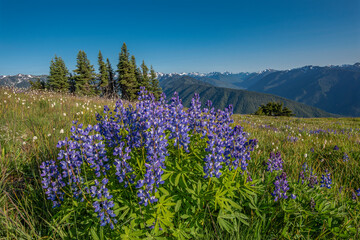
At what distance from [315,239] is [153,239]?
2299mm

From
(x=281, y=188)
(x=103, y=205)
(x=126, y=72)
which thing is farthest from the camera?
(x=126, y=72)

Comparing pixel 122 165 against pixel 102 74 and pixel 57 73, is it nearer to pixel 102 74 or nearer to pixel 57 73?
pixel 102 74

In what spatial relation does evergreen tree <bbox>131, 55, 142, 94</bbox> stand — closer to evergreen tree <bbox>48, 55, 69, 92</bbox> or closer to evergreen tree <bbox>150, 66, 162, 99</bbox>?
evergreen tree <bbox>150, 66, 162, 99</bbox>

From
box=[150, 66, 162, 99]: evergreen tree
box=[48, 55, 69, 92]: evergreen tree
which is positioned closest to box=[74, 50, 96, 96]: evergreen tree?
box=[48, 55, 69, 92]: evergreen tree

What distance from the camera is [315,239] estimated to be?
100 inches

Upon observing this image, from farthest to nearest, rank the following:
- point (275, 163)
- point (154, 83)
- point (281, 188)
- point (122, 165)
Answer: point (154, 83), point (275, 163), point (281, 188), point (122, 165)

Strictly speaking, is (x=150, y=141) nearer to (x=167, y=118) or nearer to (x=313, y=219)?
(x=167, y=118)

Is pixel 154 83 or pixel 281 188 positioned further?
pixel 154 83

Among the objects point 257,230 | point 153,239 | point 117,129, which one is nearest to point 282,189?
point 257,230

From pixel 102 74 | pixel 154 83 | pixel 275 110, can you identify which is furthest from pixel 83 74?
pixel 275 110

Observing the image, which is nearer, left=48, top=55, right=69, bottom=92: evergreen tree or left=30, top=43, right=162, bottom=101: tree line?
left=30, top=43, right=162, bottom=101: tree line

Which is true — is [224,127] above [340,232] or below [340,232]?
above

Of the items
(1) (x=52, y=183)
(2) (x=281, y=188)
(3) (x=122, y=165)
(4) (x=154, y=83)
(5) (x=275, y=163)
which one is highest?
(4) (x=154, y=83)

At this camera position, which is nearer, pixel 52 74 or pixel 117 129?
pixel 117 129
